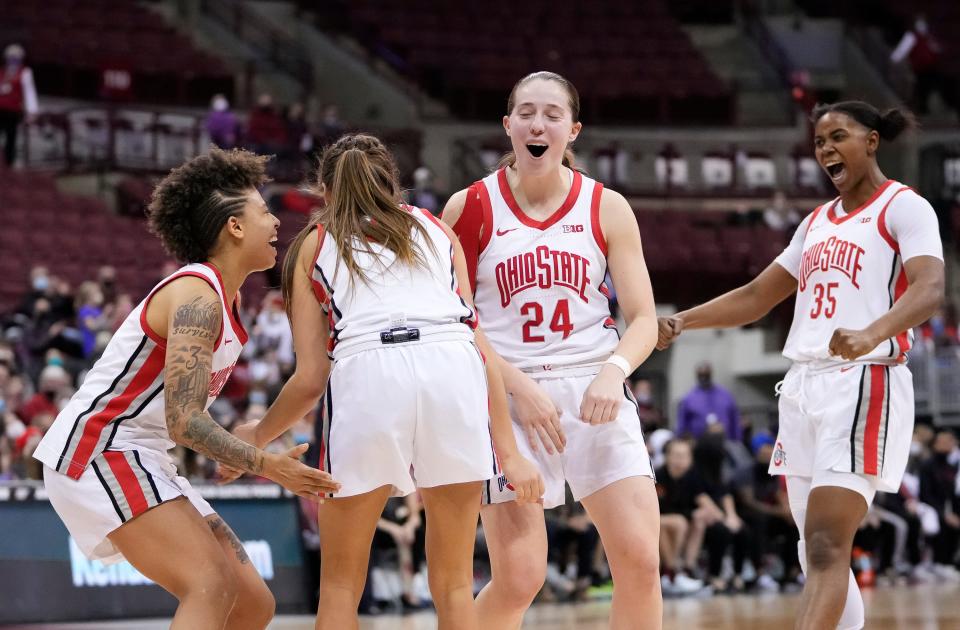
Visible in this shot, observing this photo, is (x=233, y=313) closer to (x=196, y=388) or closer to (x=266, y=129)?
(x=196, y=388)

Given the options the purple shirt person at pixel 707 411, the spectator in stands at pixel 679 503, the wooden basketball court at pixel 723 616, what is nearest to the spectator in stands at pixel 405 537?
the wooden basketball court at pixel 723 616

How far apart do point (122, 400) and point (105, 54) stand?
1696 centimetres

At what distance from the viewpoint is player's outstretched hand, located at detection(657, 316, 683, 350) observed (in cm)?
539

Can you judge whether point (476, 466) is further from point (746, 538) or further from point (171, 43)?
point (171, 43)

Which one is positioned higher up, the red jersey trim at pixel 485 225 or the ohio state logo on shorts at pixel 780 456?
the red jersey trim at pixel 485 225

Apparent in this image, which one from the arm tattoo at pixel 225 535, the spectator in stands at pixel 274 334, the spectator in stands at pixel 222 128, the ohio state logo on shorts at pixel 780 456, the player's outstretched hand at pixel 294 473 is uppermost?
the spectator in stands at pixel 222 128

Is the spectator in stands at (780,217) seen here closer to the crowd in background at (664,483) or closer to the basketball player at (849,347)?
the crowd in background at (664,483)

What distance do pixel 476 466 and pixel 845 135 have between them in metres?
2.07

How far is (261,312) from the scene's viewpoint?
13.7m

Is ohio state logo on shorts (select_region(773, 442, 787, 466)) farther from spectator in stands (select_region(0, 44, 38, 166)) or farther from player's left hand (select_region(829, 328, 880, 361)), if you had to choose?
spectator in stands (select_region(0, 44, 38, 166))

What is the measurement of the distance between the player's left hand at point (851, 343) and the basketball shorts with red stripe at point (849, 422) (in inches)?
Result: 14.0

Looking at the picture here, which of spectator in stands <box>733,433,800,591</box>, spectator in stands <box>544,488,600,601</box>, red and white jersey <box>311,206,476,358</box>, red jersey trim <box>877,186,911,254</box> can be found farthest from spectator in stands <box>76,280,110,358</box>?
red jersey trim <box>877,186,911,254</box>

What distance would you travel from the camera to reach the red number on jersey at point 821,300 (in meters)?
5.14

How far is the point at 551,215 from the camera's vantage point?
4.85m
